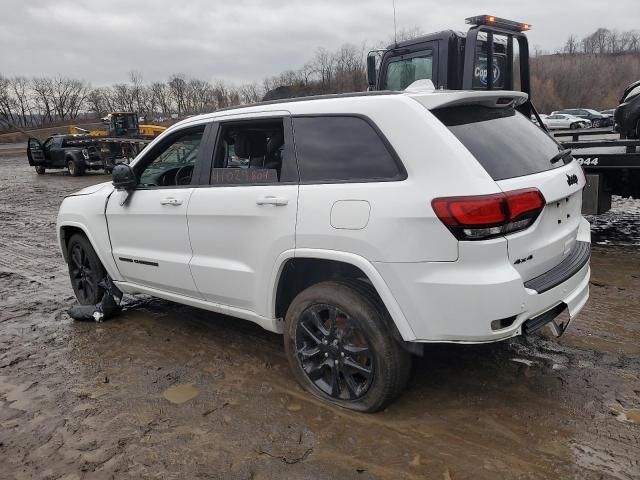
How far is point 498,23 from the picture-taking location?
6.36 metres

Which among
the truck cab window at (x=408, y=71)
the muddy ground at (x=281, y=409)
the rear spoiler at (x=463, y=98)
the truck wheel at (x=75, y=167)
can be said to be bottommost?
the muddy ground at (x=281, y=409)

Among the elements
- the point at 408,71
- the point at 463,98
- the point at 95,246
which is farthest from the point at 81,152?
the point at 463,98

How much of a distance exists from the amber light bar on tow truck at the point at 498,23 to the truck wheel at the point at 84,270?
487 centimetres

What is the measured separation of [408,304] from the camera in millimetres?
2723

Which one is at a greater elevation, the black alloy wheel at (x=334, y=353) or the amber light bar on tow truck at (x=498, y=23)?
the amber light bar on tow truck at (x=498, y=23)

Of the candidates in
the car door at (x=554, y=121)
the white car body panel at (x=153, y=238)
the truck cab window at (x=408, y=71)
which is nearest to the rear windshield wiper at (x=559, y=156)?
the white car body panel at (x=153, y=238)

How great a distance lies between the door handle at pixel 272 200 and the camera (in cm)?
316

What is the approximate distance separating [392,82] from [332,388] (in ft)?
17.6

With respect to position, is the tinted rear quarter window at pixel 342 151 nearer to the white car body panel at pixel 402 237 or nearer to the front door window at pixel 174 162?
the white car body panel at pixel 402 237

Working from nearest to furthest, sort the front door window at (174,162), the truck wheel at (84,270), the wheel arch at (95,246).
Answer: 1. the front door window at (174,162)
2. the wheel arch at (95,246)
3. the truck wheel at (84,270)

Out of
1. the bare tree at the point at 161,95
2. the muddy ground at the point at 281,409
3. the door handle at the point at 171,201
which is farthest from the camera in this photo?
the bare tree at the point at 161,95

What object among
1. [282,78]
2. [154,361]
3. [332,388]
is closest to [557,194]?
[332,388]

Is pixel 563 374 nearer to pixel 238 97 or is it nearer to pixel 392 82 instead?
pixel 392 82

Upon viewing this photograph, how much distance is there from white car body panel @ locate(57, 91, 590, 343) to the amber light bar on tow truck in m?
3.18
